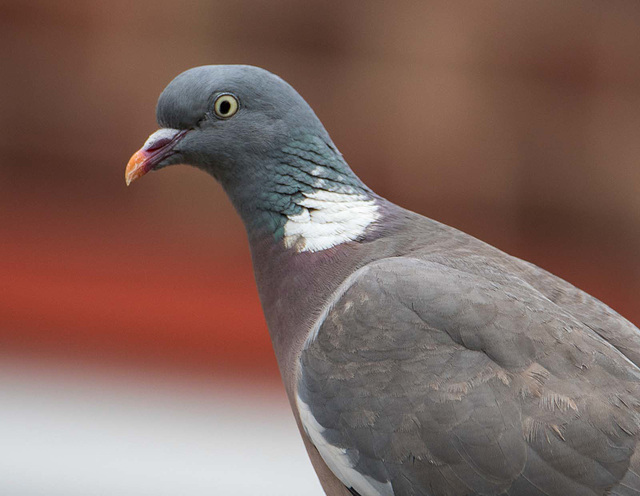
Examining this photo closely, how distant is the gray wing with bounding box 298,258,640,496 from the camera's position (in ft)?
5.49

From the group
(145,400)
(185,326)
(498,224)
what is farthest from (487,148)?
(145,400)

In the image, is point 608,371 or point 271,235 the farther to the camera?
point 271,235

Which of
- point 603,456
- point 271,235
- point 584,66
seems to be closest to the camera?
point 603,456

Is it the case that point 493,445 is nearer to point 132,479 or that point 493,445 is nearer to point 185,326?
point 132,479

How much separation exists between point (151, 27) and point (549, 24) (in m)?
2.52

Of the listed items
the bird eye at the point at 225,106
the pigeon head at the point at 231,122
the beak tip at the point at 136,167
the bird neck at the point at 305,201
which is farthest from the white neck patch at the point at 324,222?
the beak tip at the point at 136,167

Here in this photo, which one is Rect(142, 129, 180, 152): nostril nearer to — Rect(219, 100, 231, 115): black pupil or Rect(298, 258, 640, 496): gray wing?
Rect(219, 100, 231, 115): black pupil

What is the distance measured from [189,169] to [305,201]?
3750 millimetres

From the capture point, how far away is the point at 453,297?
72.2 inches

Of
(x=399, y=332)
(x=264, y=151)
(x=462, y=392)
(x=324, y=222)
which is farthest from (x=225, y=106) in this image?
(x=462, y=392)

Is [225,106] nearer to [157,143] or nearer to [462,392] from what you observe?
[157,143]

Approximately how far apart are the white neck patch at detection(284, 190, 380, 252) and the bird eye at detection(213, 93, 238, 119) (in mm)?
270

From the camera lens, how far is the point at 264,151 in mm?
2137

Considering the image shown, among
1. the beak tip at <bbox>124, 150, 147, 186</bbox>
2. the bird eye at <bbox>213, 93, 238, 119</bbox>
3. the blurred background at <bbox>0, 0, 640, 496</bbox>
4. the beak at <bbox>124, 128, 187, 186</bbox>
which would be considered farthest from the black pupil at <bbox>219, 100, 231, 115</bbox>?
the blurred background at <bbox>0, 0, 640, 496</bbox>
